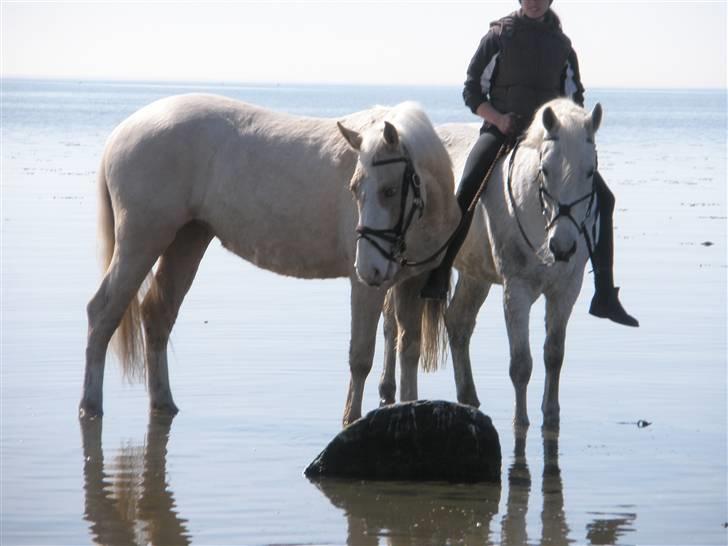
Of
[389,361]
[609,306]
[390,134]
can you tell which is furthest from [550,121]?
[389,361]

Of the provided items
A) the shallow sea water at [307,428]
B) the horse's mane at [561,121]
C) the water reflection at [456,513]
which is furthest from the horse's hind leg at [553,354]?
the horse's mane at [561,121]

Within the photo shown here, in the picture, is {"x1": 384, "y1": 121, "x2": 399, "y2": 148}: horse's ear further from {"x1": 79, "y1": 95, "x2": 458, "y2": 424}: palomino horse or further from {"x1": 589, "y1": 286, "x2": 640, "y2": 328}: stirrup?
{"x1": 589, "y1": 286, "x2": 640, "y2": 328}: stirrup

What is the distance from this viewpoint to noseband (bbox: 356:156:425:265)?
24.5ft

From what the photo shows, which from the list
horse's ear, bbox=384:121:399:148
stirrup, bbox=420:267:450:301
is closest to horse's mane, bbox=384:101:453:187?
horse's ear, bbox=384:121:399:148

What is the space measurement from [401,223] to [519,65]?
4.76ft

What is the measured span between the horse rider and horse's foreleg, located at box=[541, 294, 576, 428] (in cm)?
32

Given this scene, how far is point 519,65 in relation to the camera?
848cm

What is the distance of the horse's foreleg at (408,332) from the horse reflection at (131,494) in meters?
1.37

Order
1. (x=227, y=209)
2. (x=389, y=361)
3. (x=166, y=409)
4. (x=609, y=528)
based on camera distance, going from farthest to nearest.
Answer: (x=166, y=409) → (x=389, y=361) → (x=227, y=209) → (x=609, y=528)

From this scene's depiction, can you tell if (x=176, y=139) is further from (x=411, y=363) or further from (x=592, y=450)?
(x=592, y=450)

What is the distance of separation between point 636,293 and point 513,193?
17.1 feet

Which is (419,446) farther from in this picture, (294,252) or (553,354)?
(294,252)

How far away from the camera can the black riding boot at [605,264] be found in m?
8.25

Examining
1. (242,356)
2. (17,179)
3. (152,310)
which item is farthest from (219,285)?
(17,179)
